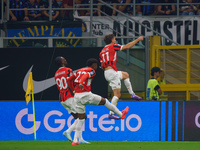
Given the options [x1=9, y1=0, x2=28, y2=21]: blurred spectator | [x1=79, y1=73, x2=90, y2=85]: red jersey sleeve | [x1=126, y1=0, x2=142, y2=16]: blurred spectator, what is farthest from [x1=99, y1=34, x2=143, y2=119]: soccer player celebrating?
[x1=9, y1=0, x2=28, y2=21]: blurred spectator

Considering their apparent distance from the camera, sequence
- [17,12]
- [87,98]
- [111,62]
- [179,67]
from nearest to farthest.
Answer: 1. [87,98]
2. [111,62]
3. [179,67]
4. [17,12]

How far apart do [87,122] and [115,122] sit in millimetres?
731

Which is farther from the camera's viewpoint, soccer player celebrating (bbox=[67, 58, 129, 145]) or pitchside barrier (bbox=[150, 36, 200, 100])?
pitchside barrier (bbox=[150, 36, 200, 100])

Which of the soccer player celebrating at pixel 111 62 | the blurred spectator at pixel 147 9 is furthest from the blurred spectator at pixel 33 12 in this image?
the soccer player celebrating at pixel 111 62

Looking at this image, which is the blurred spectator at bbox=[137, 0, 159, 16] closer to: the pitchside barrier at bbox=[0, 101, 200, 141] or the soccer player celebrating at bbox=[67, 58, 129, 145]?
the pitchside barrier at bbox=[0, 101, 200, 141]

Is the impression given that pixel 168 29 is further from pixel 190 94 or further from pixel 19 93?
pixel 19 93

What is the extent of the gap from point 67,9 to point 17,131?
4.92 metres

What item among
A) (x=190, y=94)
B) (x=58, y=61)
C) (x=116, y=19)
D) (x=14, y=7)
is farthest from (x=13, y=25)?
(x=190, y=94)

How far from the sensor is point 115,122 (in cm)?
1414

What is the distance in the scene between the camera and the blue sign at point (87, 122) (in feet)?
46.0

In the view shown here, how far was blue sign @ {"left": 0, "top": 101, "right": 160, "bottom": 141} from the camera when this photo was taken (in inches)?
551

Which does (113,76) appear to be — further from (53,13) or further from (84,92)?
(53,13)

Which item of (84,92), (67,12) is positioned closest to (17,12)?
(67,12)

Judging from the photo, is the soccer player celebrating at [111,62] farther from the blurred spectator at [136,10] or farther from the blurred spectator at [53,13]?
the blurred spectator at [136,10]
